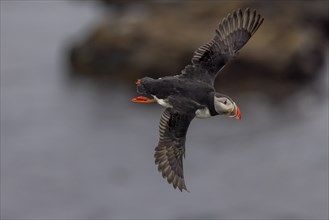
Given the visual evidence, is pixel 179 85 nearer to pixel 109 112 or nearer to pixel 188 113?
pixel 188 113

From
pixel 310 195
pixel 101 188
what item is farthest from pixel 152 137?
pixel 310 195

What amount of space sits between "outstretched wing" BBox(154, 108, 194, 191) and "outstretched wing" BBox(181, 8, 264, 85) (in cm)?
84

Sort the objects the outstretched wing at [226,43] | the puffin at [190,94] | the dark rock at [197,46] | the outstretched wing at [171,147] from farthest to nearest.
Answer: the dark rock at [197,46] → the outstretched wing at [226,43] → the outstretched wing at [171,147] → the puffin at [190,94]

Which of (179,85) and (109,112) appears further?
(109,112)

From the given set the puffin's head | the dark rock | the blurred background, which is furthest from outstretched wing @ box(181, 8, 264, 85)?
the dark rock

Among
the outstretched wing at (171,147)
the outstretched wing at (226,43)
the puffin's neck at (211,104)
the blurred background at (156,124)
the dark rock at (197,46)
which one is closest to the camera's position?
the puffin's neck at (211,104)

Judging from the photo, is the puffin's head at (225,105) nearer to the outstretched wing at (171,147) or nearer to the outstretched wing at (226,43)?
the outstretched wing at (171,147)

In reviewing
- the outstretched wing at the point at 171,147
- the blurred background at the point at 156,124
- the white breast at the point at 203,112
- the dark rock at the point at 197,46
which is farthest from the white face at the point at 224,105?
the dark rock at the point at 197,46

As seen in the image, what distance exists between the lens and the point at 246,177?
3531cm

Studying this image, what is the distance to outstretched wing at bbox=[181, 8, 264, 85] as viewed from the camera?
41.7 feet

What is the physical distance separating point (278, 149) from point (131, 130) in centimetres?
708

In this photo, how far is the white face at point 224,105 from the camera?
38.5 ft

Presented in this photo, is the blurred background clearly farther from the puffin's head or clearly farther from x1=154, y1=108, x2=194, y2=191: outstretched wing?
the puffin's head

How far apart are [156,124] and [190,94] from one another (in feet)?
88.8
